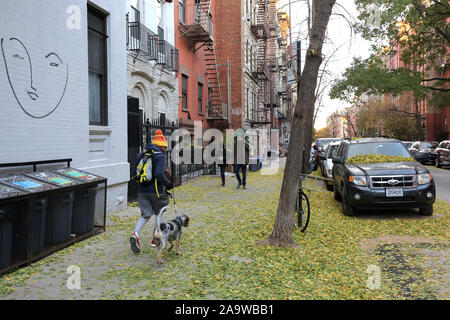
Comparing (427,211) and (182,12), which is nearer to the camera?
(427,211)

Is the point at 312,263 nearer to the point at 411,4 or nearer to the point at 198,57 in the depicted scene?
the point at 198,57

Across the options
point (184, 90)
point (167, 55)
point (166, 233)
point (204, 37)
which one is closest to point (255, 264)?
point (166, 233)

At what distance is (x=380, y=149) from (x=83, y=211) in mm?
7758

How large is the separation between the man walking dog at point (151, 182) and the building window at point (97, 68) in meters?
3.46

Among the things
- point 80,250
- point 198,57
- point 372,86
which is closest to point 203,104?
point 198,57

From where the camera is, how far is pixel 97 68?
30.1 ft

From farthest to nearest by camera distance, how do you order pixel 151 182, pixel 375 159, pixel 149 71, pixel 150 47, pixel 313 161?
1. pixel 313 161
2. pixel 149 71
3. pixel 150 47
4. pixel 375 159
5. pixel 151 182

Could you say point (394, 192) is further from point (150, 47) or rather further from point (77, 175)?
point (150, 47)

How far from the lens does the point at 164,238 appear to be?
17.2ft

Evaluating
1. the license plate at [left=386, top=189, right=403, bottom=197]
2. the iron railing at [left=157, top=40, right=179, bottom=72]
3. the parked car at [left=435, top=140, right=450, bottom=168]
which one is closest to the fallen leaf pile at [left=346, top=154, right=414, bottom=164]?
the license plate at [left=386, top=189, right=403, bottom=197]

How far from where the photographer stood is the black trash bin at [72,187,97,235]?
6660 millimetres

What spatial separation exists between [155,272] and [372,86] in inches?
984

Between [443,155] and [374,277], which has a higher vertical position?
[443,155]
